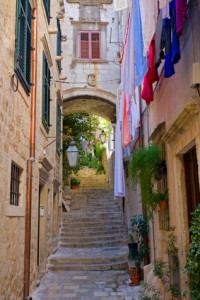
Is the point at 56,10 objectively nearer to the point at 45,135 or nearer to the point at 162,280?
the point at 45,135

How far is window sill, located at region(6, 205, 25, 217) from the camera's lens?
5.11 meters

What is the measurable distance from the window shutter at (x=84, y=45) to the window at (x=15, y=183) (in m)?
9.73

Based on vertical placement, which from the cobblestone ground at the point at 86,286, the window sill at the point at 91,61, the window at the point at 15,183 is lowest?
the cobblestone ground at the point at 86,286

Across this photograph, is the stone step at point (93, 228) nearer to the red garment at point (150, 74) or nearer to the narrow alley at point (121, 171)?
the narrow alley at point (121, 171)

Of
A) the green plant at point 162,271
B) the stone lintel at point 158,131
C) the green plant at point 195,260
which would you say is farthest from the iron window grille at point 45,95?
the green plant at point 195,260

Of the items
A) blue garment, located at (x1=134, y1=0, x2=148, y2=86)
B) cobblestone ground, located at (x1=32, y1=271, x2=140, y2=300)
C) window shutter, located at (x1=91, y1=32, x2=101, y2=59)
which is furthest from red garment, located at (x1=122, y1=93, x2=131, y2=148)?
window shutter, located at (x1=91, y1=32, x2=101, y2=59)

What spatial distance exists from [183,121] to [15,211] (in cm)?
305

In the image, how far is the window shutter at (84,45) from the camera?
1485cm

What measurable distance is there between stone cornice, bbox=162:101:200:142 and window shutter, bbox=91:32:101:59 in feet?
33.6

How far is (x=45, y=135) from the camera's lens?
29.0ft

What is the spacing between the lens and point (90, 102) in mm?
15656

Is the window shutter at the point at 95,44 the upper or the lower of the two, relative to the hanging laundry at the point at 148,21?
upper

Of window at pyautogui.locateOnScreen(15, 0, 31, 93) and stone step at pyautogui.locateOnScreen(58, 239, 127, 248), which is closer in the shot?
window at pyautogui.locateOnScreen(15, 0, 31, 93)

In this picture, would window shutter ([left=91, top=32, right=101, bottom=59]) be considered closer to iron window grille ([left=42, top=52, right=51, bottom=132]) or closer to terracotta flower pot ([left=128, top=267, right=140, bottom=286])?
iron window grille ([left=42, top=52, right=51, bottom=132])
